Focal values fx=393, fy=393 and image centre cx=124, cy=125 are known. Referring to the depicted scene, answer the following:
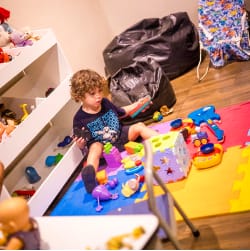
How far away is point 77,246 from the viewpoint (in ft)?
3.77

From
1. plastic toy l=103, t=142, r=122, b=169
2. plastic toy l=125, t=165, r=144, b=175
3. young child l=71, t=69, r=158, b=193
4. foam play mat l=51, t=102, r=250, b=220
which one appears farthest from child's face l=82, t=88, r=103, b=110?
plastic toy l=125, t=165, r=144, b=175

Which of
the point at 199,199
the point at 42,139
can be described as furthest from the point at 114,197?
the point at 42,139

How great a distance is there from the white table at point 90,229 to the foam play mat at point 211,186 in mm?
464

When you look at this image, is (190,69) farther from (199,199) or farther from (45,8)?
(199,199)

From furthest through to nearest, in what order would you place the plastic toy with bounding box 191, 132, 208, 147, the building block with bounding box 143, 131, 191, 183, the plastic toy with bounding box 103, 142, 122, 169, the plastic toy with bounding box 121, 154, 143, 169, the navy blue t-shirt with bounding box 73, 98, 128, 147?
the navy blue t-shirt with bounding box 73, 98, 128, 147, the plastic toy with bounding box 103, 142, 122, 169, the plastic toy with bounding box 121, 154, 143, 169, the plastic toy with bounding box 191, 132, 208, 147, the building block with bounding box 143, 131, 191, 183

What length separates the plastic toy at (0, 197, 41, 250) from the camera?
1.09 m

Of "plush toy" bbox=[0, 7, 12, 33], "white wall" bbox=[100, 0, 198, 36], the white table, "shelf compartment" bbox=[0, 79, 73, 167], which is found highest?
"plush toy" bbox=[0, 7, 12, 33]

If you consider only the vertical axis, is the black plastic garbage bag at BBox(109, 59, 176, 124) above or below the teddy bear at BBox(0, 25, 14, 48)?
below

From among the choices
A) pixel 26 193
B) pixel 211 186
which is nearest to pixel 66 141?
pixel 26 193

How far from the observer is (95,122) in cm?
264

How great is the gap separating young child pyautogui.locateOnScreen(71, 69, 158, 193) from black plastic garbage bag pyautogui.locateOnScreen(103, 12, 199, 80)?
90cm

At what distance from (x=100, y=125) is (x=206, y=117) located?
27.7 inches

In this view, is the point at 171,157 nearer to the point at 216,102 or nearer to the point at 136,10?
the point at 216,102

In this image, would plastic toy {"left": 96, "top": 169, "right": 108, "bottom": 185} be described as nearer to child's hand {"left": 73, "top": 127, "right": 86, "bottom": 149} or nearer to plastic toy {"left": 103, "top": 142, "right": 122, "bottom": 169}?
plastic toy {"left": 103, "top": 142, "right": 122, "bottom": 169}
